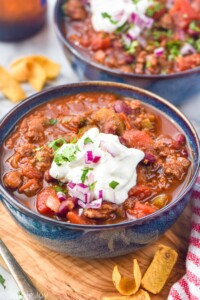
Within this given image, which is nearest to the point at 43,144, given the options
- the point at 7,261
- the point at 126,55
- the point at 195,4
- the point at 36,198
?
the point at 36,198

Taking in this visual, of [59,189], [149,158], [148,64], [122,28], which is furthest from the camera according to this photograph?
[122,28]

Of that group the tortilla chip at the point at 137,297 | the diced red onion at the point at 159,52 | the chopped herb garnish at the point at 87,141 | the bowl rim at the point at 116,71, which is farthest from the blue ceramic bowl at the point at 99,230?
the diced red onion at the point at 159,52

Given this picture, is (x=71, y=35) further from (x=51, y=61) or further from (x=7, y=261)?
(x=7, y=261)

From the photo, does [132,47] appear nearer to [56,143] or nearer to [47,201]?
[56,143]

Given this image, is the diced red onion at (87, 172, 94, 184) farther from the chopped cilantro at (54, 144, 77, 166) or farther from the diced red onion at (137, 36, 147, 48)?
the diced red onion at (137, 36, 147, 48)

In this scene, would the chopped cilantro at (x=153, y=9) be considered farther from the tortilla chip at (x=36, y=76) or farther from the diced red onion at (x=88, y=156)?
the diced red onion at (x=88, y=156)

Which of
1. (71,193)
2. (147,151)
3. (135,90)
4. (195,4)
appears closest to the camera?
(71,193)

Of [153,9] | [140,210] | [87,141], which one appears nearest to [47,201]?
[87,141]
